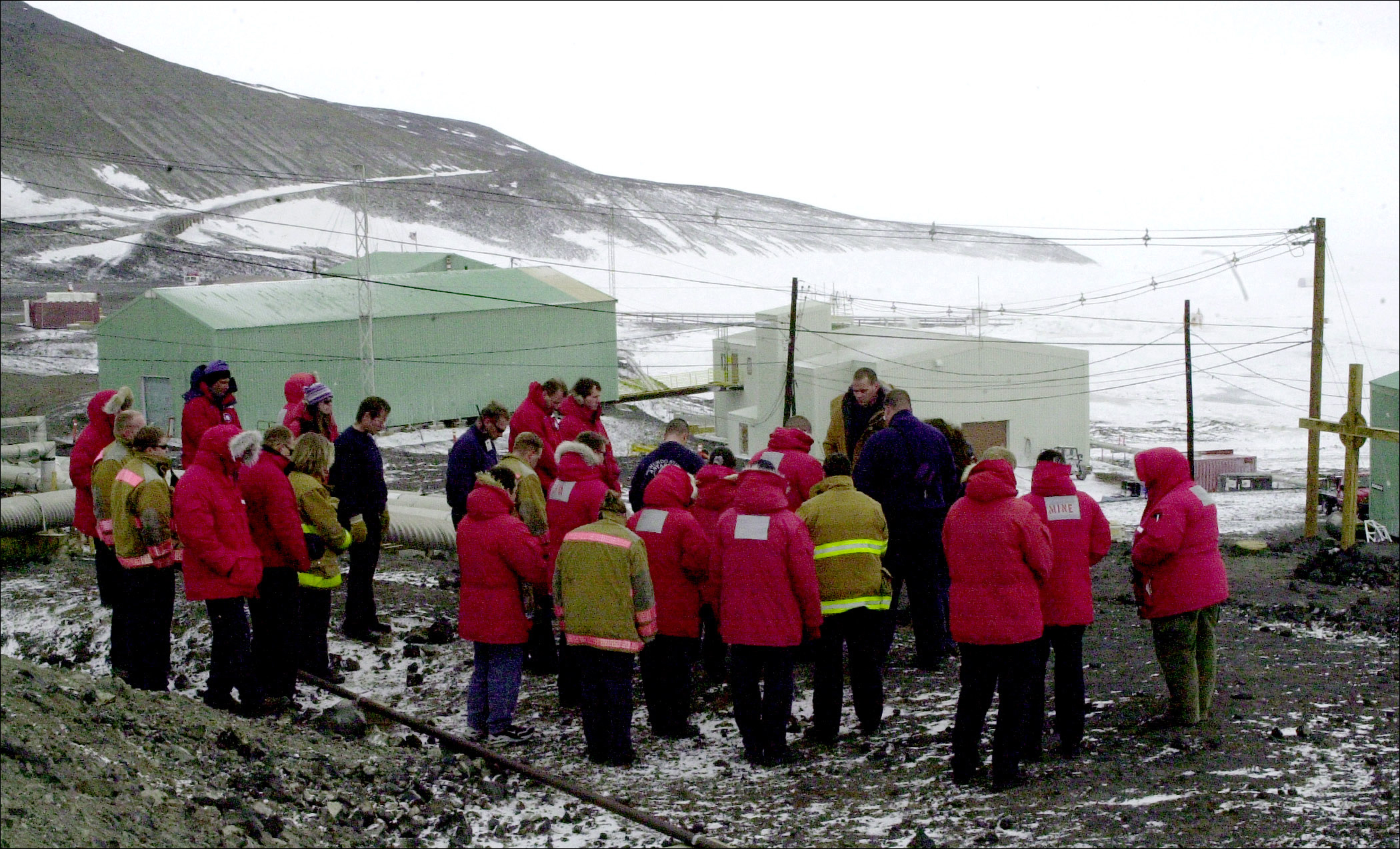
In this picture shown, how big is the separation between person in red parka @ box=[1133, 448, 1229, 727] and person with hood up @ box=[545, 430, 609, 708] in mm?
2943

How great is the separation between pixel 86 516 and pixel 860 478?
5901 mm

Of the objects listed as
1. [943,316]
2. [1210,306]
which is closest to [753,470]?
[943,316]

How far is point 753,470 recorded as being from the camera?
6504mm

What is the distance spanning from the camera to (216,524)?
22.9 feet

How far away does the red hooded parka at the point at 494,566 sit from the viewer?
6781mm

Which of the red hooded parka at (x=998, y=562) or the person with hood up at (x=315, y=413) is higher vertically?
the person with hood up at (x=315, y=413)

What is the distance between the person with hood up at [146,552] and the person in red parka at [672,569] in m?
2.78

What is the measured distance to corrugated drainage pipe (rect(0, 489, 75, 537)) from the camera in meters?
13.7

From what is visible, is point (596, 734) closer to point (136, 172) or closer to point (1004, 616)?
point (1004, 616)

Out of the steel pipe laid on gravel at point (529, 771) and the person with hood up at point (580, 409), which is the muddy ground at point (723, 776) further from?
the person with hood up at point (580, 409)

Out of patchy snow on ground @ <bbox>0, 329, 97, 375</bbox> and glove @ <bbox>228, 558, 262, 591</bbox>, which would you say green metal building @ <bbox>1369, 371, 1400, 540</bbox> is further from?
patchy snow on ground @ <bbox>0, 329, 97, 375</bbox>

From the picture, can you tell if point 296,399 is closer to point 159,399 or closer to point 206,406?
point 206,406

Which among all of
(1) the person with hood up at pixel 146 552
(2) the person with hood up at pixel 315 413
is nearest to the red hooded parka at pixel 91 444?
(2) the person with hood up at pixel 315 413

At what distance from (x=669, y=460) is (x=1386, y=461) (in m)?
23.5
